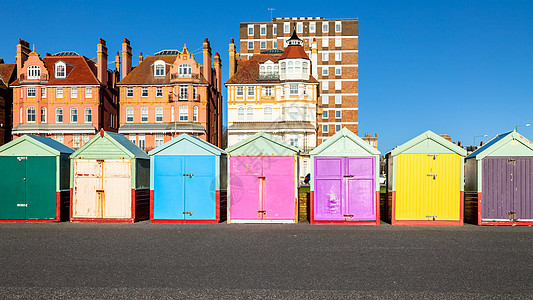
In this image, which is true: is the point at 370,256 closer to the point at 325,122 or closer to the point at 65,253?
the point at 65,253

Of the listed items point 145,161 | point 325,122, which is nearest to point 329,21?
point 325,122

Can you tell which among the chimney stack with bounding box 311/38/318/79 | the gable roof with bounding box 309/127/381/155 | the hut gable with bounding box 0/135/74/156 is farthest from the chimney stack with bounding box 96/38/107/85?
the gable roof with bounding box 309/127/381/155

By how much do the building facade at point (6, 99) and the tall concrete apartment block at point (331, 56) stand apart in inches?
1561

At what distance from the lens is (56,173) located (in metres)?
16.8

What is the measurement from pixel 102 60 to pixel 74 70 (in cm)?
336

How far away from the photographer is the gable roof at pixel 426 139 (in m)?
15.8

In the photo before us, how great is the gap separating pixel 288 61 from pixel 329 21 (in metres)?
33.3

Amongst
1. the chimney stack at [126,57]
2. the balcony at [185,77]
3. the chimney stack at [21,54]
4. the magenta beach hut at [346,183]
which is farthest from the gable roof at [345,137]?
the chimney stack at [21,54]

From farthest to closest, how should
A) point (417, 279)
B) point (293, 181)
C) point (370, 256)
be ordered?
1. point (293, 181)
2. point (370, 256)
3. point (417, 279)

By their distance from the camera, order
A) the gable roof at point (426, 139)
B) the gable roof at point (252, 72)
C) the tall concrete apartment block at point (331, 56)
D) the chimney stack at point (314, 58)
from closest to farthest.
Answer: the gable roof at point (426, 139) → the gable roof at point (252, 72) → the chimney stack at point (314, 58) → the tall concrete apartment block at point (331, 56)

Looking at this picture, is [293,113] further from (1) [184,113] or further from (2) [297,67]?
(1) [184,113]

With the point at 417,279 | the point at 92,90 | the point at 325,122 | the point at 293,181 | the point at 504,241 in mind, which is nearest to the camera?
the point at 417,279

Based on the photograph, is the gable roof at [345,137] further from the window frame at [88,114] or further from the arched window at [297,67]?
the window frame at [88,114]

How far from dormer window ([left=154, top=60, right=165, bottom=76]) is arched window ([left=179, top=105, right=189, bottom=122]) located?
4432 mm
